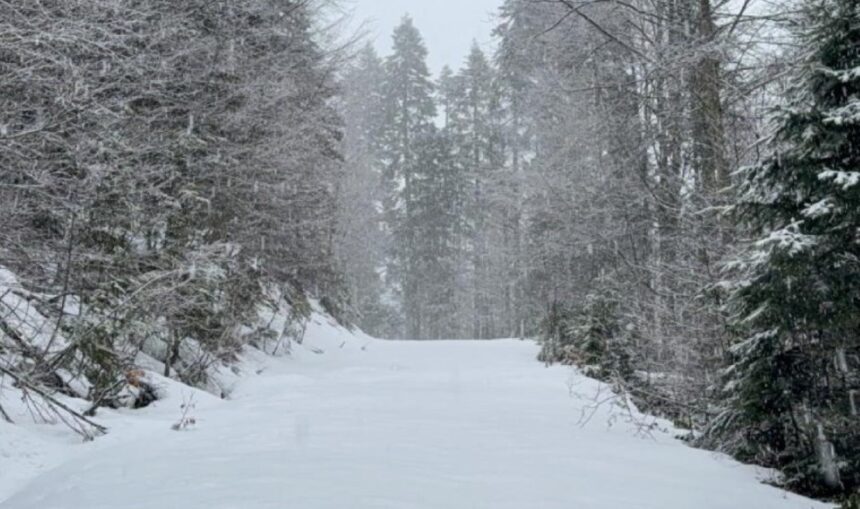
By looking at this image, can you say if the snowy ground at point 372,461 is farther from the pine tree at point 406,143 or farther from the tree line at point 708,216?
the pine tree at point 406,143

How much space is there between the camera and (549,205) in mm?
16609

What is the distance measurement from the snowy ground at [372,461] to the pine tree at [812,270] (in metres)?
0.52

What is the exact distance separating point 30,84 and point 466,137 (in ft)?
117

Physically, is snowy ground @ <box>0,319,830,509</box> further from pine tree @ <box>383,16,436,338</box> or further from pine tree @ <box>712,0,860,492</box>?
pine tree @ <box>383,16,436,338</box>

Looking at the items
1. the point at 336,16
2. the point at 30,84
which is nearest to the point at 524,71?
the point at 336,16

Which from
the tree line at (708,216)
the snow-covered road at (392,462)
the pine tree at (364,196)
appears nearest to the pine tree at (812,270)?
the tree line at (708,216)

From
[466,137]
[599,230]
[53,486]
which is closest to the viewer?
[53,486]

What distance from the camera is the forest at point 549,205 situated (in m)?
4.34

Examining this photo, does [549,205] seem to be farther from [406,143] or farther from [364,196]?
[406,143]

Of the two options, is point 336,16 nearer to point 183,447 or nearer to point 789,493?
point 183,447

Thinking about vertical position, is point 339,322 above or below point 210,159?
below

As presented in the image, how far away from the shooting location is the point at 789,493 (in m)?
4.30

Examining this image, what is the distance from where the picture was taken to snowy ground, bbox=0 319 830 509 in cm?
352

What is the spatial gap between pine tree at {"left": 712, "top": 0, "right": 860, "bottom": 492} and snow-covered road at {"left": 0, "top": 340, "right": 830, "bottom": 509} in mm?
514
